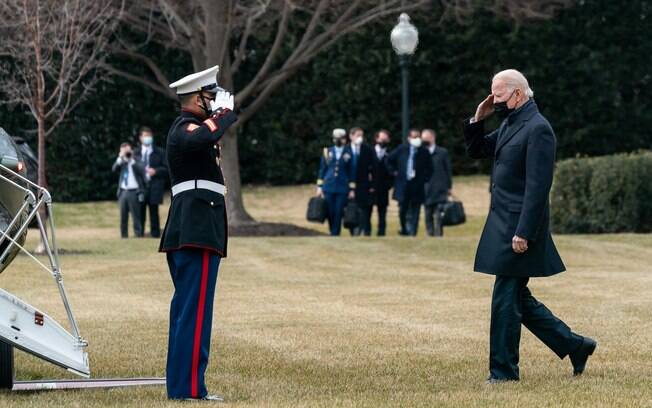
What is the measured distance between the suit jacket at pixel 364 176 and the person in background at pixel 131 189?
3783mm

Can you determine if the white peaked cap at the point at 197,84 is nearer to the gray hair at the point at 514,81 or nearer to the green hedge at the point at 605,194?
the gray hair at the point at 514,81

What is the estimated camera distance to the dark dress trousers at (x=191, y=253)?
815 centimetres

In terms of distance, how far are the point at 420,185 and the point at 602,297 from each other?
33.7 feet

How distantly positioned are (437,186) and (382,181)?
4.63ft

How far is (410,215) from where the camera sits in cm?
2556

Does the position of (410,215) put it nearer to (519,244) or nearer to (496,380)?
(496,380)

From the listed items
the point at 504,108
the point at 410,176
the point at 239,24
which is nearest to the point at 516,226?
the point at 504,108

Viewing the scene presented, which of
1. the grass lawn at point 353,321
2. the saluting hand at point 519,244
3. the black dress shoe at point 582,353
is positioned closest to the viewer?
the grass lawn at point 353,321

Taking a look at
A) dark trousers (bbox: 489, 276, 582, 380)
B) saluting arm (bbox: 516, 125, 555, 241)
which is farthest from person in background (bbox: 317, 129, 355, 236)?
saluting arm (bbox: 516, 125, 555, 241)

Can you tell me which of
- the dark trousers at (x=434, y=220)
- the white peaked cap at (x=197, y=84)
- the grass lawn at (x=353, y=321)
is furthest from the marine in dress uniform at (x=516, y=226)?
the dark trousers at (x=434, y=220)

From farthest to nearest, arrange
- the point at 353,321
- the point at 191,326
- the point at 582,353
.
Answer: the point at 353,321 < the point at 582,353 < the point at 191,326

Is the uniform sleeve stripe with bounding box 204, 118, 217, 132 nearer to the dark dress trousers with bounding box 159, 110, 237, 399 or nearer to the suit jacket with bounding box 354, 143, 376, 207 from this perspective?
the dark dress trousers with bounding box 159, 110, 237, 399

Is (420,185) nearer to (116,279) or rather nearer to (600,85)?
(116,279)

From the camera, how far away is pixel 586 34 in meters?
35.0
